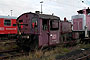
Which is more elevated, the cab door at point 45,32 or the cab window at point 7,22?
the cab window at point 7,22

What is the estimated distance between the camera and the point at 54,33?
9.30 meters

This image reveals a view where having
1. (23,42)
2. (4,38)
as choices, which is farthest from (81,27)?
(4,38)

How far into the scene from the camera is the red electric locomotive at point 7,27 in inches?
636

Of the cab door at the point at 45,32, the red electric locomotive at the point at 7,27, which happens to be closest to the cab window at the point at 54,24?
the cab door at the point at 45,32

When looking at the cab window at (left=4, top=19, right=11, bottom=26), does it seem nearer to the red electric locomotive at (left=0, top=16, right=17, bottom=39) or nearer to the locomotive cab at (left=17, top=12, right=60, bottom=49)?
the red electric locomotive at (left=0, top=16, right=17, bottom=39)

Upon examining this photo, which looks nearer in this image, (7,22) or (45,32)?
(45,32)

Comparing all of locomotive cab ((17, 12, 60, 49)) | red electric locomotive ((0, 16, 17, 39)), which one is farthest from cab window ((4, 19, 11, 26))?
locomotive cab ((17, 12, 60, 49))

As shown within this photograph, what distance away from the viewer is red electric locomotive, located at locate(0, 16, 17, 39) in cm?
1615

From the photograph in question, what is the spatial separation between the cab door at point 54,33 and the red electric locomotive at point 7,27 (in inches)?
364

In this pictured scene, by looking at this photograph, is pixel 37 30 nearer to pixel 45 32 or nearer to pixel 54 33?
pixel 45 32

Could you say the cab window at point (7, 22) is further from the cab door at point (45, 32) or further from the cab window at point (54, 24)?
the cab window at point (54, 24)

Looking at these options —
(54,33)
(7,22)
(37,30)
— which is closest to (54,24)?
(54,33)

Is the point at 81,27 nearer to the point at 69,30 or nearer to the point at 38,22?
the point at 69,30

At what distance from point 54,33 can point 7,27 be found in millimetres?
9344
